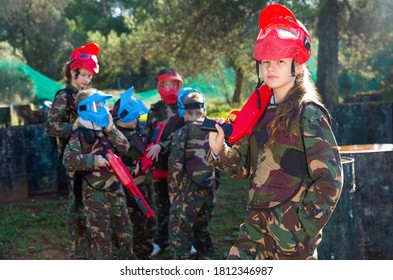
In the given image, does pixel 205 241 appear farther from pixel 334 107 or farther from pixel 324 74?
pixel 324 74

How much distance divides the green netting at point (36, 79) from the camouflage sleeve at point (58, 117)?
1765cm

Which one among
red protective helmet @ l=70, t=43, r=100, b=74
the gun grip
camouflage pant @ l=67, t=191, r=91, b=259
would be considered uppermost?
red protective helmet @ l=70, t=43, r=100, b=74

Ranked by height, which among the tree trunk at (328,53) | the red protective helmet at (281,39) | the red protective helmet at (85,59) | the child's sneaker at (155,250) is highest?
the tree trunk at (328,53)

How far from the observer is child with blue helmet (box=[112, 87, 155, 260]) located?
548cm

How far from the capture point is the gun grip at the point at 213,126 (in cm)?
301

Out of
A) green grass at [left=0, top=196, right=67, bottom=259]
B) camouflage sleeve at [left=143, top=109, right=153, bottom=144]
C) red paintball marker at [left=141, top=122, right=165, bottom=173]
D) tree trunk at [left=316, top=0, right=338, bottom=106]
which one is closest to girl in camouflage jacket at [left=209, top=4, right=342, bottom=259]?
red paintball marker at [left=141, top=122, right=165, bottom=173]

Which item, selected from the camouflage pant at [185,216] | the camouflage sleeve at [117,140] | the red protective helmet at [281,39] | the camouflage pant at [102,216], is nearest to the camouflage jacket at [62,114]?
the camouflage sleeve at [117,140]

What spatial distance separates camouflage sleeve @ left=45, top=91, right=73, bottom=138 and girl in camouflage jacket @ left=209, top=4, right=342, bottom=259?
2499mm

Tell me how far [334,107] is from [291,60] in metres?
7.15

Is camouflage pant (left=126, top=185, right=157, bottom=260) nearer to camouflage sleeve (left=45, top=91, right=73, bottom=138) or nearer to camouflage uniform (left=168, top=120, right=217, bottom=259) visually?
camouflage uniform (left=168, top=120, right=217, bottom=259)

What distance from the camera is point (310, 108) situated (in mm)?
2936

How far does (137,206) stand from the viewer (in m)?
5.62

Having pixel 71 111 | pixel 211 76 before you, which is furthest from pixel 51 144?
pixel 211 76

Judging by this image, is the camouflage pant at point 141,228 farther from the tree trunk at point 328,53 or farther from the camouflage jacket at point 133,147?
the tree trunk at point 328,53
